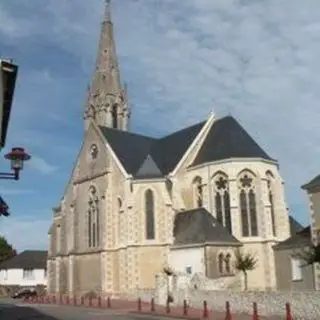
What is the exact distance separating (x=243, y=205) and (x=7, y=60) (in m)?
29.3

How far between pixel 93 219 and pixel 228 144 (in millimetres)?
12380

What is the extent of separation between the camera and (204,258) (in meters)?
36.5

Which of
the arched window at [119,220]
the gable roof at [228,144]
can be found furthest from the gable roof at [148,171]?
the gable roof at [228,144]

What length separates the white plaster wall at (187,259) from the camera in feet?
121

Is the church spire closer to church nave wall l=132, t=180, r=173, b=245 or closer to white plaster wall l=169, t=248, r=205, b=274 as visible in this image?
church nave wall l=132, t=180, r=173, b=245

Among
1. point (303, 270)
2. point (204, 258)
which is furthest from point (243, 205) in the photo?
point (303, 270)

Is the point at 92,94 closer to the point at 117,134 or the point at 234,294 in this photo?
the point at 117,134

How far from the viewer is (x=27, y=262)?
70312 millimetres

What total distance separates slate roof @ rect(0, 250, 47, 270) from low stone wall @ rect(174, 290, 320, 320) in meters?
46.6

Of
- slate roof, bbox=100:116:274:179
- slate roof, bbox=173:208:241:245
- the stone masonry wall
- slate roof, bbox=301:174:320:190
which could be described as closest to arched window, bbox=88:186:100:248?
slate roof, bbox=100:116:274:179

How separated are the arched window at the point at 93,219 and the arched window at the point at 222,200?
9.58m

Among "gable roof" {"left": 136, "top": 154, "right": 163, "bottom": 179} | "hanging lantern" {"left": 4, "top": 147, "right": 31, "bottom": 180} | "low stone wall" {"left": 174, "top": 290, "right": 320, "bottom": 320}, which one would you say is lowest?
"low stone wall" {"left": 174, "top": 290, "right": 320, "bottom": 320}

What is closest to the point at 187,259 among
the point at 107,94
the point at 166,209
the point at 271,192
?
the point at 166,209

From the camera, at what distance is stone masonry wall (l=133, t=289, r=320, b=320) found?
19250 millimetres
